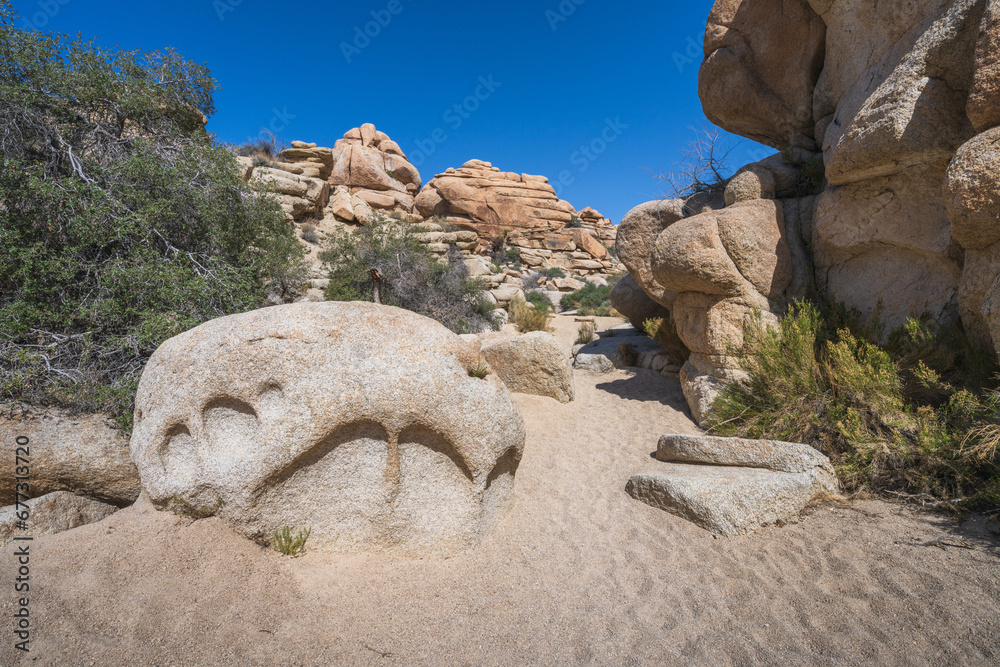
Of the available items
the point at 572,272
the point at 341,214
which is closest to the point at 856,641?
the point at 341,214

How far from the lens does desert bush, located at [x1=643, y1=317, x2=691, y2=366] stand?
8.15 m

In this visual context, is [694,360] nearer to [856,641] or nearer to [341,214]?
[856,641]

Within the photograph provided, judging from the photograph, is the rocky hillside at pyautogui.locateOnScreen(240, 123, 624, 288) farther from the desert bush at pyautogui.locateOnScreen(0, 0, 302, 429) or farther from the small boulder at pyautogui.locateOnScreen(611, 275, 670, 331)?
the desert bush at pyautogui.locateOnScreen(0, 0, 302, 429)

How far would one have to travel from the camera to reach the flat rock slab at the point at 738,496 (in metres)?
3.47

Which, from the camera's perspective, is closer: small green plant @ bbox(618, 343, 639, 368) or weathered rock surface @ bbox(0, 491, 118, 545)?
weathered rock surface @ bbox(0, 491, 118, 545)

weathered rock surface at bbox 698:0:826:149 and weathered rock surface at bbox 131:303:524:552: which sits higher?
weathered rock surface at bbox 698:0:826:149

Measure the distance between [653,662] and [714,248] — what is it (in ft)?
17.2

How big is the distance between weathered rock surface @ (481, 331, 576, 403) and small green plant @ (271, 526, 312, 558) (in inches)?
165

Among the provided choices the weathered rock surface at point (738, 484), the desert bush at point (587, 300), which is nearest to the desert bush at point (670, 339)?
the weathered rock surface at point (738, 484)

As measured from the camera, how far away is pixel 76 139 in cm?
624

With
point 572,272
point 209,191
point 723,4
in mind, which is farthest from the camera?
point 572,272

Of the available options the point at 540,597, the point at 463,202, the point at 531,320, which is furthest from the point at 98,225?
the point at 463,202

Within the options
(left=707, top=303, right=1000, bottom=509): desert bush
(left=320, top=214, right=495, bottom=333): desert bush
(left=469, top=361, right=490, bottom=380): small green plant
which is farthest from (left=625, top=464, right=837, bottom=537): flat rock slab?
(left=320, top=214, right=495, bottom=333): desert bush

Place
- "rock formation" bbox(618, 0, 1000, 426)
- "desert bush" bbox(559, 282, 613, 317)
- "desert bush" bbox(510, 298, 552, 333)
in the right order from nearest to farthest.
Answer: "rock formation" bbox(618, 0, 1000, 426) < "desert bush" bbox(510, 298, 552, 333) < "desert bush" bbox(559, 282, 613, 317)
